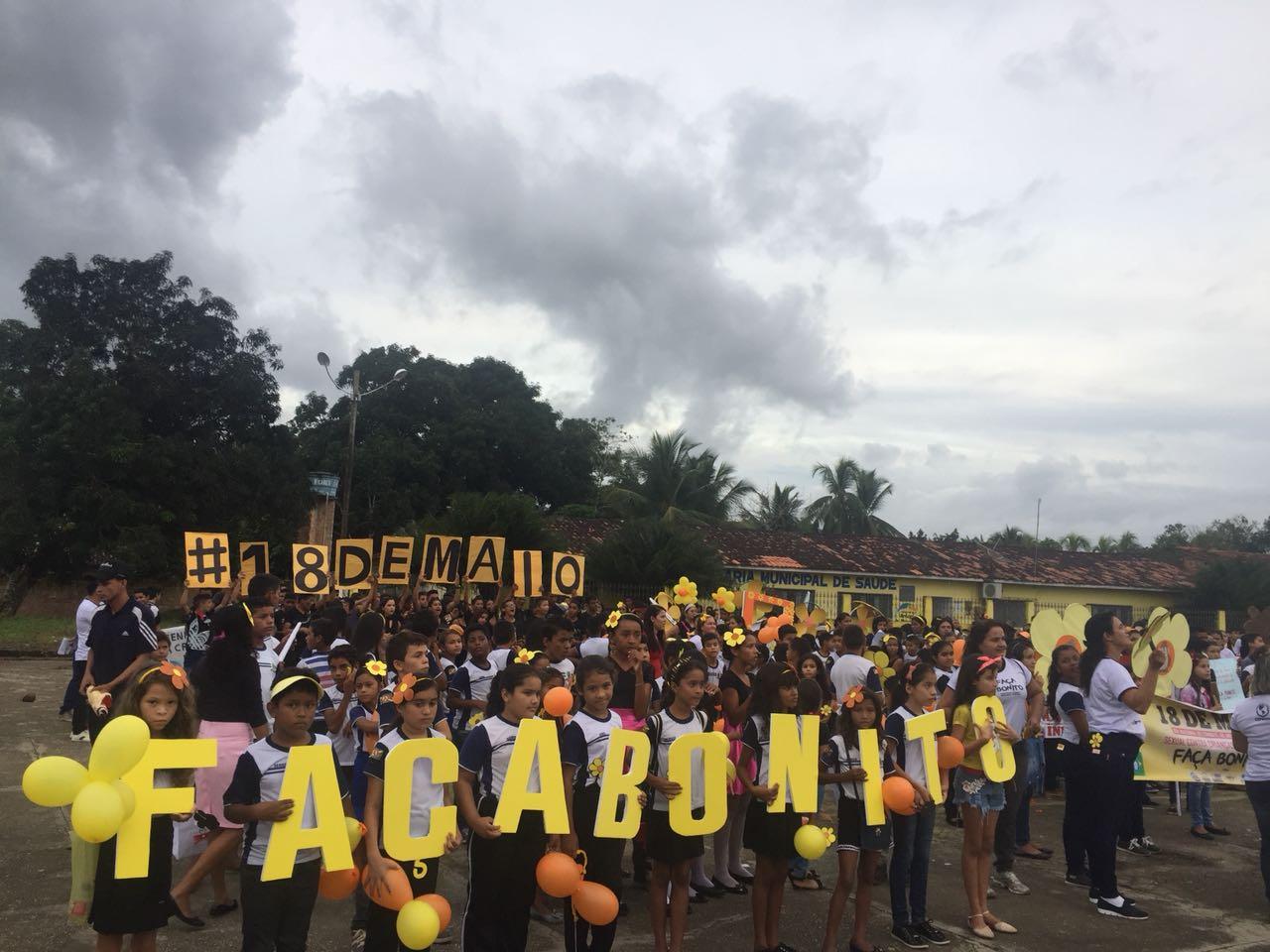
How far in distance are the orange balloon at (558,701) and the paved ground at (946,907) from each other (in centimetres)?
125

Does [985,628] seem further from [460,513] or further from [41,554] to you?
[41,554]

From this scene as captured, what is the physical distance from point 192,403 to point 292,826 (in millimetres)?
27944

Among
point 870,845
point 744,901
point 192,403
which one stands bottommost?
point 744,901

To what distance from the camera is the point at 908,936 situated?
213 inches

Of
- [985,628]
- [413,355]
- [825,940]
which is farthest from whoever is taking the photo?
[413,355]

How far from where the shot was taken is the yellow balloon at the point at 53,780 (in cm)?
348

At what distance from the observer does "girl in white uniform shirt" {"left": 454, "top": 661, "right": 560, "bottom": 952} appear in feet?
14.1

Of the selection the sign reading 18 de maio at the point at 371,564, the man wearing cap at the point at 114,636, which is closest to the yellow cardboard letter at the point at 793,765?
the man wearing cap at the point at 114,636

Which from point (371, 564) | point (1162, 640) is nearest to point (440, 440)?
point (371, 564)

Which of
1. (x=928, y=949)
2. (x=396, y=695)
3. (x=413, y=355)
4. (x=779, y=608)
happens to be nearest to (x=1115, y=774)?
(x=928, y=949)

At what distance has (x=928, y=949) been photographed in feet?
17.5

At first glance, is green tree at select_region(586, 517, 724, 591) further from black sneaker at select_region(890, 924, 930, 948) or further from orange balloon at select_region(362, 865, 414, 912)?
orange balloon at select_region(362, 865, 414, 912)

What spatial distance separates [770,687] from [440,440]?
3819cm

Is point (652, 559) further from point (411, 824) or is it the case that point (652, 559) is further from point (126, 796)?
point (126, 796)
